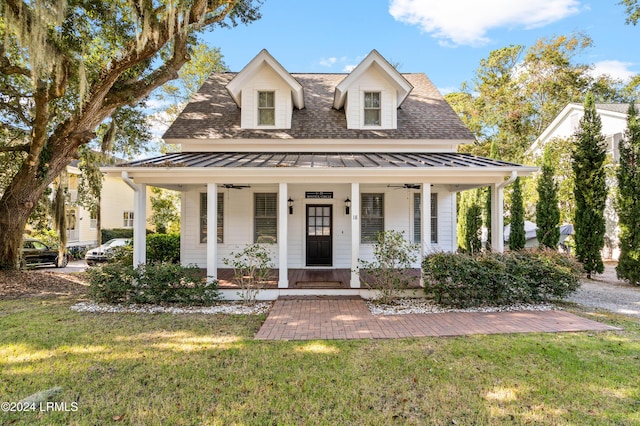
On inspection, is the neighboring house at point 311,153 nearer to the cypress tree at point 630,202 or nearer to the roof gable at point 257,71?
the roof gable at point 257,71

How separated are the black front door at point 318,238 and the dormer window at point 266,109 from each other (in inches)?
132

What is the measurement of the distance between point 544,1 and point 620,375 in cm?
2236

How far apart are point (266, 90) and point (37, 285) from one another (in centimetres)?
927

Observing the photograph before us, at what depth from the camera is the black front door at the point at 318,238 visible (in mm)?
10445

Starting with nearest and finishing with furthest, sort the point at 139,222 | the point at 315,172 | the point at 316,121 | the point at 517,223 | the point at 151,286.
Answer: the point at 151,286 → the point at 315,172 → the point at 139,222 → the point at 316,121 → the point at 517,223

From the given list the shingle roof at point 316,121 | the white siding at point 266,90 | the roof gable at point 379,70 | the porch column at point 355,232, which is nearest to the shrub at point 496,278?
the porch column at point 355,232

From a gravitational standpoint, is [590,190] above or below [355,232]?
above

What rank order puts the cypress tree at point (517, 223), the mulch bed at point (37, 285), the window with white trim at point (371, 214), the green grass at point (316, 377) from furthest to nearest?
the cypress tree at point (517, 223)
the window with white trim at point (371, 214)
the mulch bed at point (37, 285)
the green grass at point (316, 377)

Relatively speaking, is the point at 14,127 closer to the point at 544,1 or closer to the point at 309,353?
the point at 309,353

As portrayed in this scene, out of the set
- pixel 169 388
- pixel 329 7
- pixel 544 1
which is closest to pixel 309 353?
pixel 169 388

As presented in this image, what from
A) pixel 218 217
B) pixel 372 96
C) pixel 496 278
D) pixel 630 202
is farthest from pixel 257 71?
pixel 630 202

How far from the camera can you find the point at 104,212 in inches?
914

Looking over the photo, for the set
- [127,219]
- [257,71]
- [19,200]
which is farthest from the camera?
[127,219]

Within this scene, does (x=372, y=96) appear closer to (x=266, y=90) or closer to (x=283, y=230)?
(x=266, y=90)
